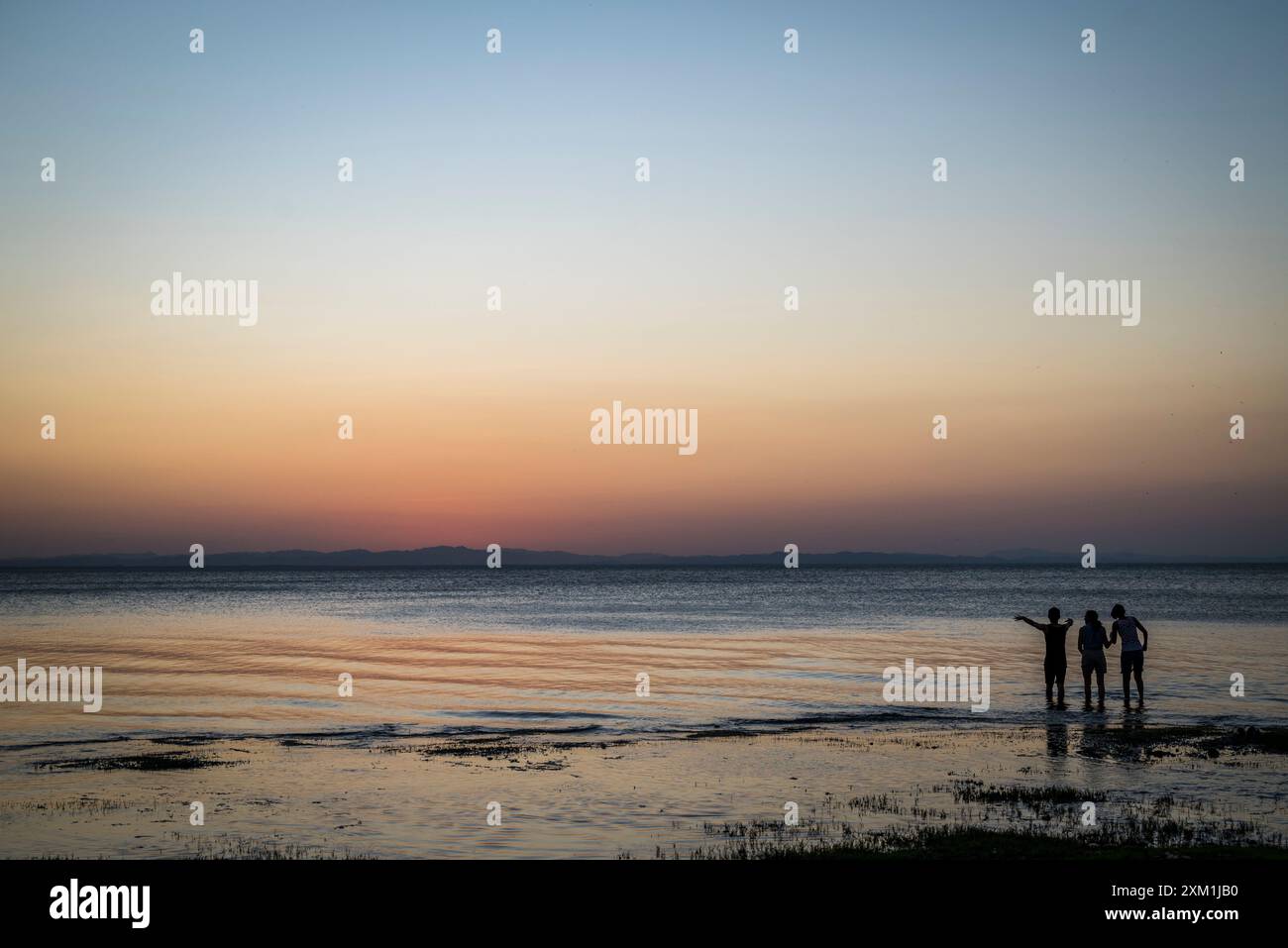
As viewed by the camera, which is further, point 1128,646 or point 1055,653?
point 1055,653

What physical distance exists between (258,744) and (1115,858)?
57.6 feet

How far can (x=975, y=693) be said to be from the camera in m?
31.5

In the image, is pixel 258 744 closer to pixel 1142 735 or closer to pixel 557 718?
pixel 557 718

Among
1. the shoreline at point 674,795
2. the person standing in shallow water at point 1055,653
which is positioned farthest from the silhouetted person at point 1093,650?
the shoreline at point 674,795

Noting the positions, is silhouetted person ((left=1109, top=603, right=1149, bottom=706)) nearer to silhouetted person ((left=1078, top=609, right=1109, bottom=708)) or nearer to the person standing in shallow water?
silhouetted person ((left=1078, top=609, right=1109, bottom=708))

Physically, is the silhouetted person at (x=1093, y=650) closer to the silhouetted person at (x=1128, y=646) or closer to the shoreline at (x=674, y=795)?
the silhouetted person at (x=1128, y=646)

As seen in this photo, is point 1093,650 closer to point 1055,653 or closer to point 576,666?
point 1055,653

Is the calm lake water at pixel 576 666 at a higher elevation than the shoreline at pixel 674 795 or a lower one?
lower

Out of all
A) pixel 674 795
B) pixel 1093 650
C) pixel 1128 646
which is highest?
pixel 1128 646

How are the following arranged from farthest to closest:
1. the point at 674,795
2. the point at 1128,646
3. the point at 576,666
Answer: the point at 576,666 → the point at 1128,646 → the point at 674,795

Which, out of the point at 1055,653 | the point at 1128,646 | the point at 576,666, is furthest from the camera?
the point at 576,666

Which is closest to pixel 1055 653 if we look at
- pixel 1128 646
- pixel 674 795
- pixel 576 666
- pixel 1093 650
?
pixel 1093 650

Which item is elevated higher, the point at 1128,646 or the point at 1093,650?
the point at 1128,646
